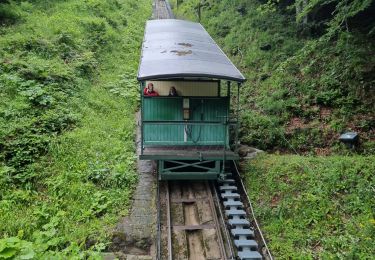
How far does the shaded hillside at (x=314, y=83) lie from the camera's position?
12.2m

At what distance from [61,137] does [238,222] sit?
223 inches

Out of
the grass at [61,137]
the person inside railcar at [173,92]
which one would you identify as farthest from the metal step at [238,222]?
the person inside railcar at [173,92]

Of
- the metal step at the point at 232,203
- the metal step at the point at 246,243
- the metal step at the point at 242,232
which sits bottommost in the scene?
the metal step at the point at 246,243

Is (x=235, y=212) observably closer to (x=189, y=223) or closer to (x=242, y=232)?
(x=242, y=232)

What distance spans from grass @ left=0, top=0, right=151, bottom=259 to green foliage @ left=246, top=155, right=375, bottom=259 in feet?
12.1

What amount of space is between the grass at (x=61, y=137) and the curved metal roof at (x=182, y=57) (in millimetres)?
2965

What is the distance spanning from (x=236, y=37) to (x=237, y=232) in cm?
1664

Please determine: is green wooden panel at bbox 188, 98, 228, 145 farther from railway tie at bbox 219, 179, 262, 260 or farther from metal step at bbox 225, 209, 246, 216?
metal step at bbox 225, 209, 246, 216

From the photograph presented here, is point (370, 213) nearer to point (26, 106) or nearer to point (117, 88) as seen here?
point (26, 106)

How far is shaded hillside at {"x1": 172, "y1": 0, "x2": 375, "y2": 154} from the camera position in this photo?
1221 cm

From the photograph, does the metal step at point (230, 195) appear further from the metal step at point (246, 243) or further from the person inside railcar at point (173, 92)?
the person inside railcar at point (173, 92)

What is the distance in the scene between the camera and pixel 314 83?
1469 cm

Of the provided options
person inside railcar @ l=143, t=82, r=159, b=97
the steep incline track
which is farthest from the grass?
the steep incline track

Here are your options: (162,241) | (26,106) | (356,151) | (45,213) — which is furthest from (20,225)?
(356,151)
